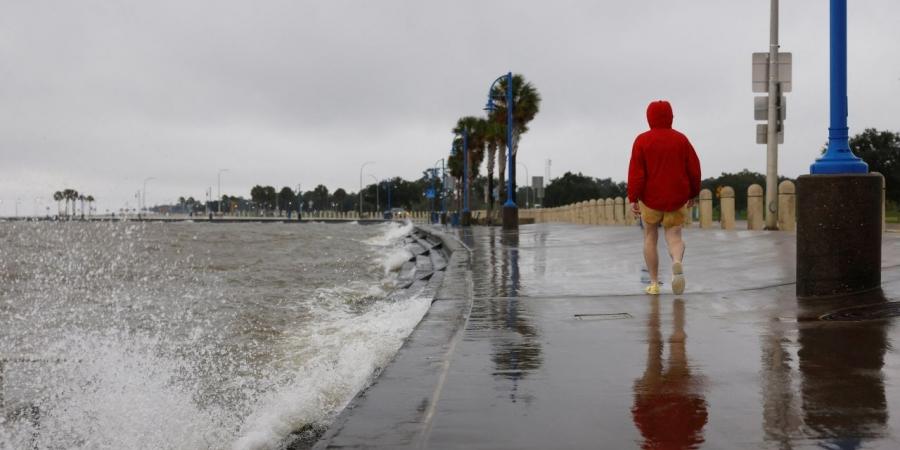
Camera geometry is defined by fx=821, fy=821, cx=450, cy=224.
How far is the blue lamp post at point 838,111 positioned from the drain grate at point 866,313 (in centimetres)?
136

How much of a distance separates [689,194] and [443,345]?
3624 millimetres

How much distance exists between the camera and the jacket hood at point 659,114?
766 cm

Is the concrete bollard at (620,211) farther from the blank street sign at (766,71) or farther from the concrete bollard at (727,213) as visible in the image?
the blank street sign at (766,71)

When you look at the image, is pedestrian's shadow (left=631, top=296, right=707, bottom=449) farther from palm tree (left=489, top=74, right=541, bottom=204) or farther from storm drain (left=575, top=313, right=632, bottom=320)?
palm tree (left=489, top=74, right=541, bottom=204)

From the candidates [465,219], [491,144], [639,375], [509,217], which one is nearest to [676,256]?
[639,375]

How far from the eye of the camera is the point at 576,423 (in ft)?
10.6

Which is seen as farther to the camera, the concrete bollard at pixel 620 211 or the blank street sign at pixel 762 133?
the concrete bollard at pixel 620 211

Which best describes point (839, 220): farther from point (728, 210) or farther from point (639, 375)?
point (728, 210)

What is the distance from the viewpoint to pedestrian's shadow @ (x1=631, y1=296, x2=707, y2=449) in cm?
301

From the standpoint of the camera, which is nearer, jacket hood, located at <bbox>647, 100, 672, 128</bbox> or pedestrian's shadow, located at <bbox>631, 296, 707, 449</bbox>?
pedestrian's shadow, located at <bbox>631, 296, 707, 449</bbox>


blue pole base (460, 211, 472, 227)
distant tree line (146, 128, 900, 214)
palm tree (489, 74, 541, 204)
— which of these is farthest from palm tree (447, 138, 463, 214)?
blue pole base (460, 211, 472, 227)

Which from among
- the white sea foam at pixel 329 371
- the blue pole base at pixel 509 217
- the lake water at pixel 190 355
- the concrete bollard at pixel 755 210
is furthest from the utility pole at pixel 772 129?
the white sea foam at pixel 329 371

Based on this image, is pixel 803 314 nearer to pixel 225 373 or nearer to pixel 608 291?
pixel 608 291

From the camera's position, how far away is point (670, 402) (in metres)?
3.57
